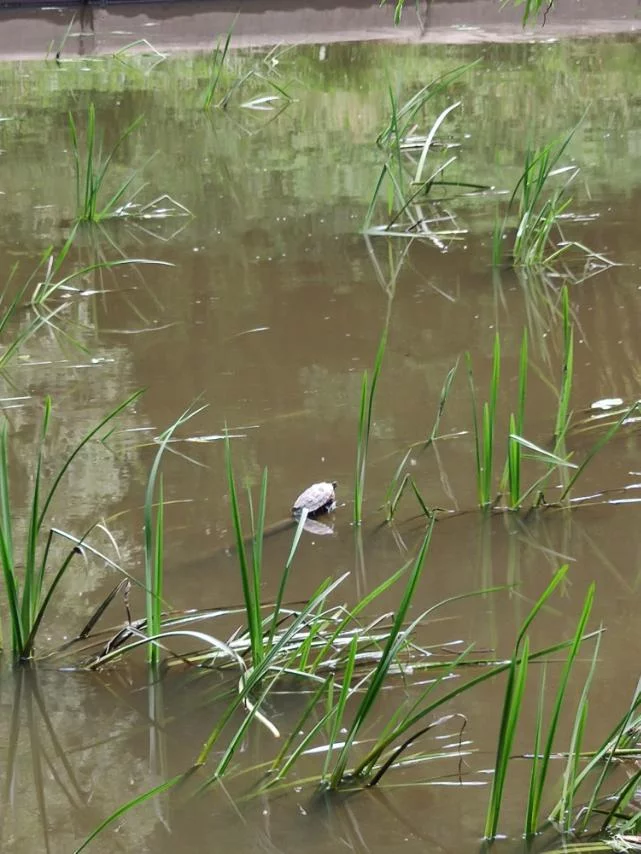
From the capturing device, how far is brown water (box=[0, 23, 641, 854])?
1.94 metres

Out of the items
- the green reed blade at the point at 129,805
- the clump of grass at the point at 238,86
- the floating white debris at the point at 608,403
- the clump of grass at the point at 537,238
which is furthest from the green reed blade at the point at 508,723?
the clump of grass at the point at 238,86

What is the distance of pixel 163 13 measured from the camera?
10.2 meters

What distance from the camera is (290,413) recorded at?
10.7 feet

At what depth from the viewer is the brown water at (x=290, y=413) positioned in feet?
6.35

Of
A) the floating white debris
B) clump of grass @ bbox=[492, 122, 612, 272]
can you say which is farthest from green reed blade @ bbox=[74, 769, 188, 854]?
clump of grass @ bbox=[492, 122, 612, 272]

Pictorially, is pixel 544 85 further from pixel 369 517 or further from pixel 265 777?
pixel 265 777

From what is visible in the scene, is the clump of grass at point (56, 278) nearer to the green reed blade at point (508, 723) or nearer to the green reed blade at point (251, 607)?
the green reed blade at point (251, 607)

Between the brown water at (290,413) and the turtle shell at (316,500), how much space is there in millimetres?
53

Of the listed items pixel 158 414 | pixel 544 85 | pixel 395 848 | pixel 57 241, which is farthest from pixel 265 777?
pixel 544 85

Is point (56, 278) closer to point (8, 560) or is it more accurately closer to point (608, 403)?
point (608, 403)

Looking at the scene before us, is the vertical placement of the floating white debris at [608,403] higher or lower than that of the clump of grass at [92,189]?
lower

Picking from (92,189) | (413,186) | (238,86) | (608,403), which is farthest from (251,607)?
(238,86)

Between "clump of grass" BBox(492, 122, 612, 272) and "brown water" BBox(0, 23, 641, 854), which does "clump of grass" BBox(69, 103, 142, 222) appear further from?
"clump of grass" BBox(492, 122, 612, 272)

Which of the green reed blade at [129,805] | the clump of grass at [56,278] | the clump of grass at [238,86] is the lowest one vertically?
the green reed blade at [129,805]
